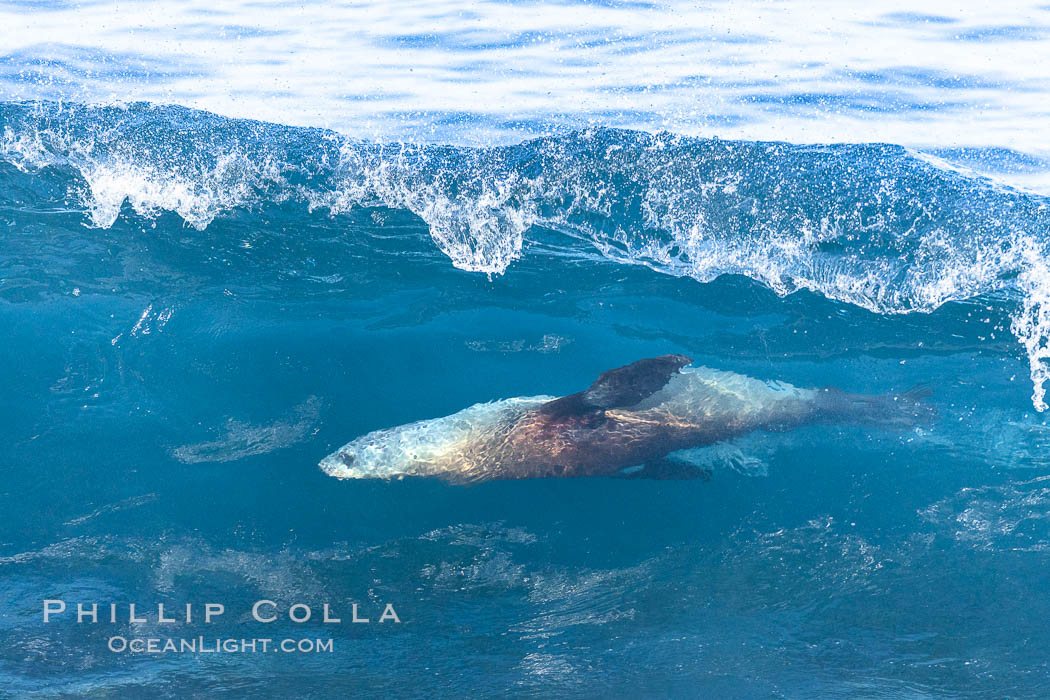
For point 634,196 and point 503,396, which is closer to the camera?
point 634,196

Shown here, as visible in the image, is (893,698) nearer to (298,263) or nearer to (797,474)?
(797,474)

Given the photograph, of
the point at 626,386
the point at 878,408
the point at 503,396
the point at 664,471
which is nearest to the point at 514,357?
the point at 503,396

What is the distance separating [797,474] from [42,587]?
277 inches

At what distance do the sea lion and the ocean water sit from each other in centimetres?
19

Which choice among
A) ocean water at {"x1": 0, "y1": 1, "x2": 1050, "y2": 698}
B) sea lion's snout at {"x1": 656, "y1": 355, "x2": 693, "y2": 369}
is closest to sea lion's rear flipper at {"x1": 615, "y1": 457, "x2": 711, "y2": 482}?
ocean water at {"x1": 0, "y1": 1, "x2": 1050, "y2": 698}

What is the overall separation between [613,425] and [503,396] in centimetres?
155

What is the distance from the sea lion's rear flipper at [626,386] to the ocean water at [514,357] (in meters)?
0.72

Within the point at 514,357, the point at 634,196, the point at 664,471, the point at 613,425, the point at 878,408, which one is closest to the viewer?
the point at 664,471

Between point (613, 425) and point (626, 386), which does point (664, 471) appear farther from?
point (626, 386)

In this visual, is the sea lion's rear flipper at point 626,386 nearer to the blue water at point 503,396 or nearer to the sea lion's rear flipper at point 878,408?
the blue water at point 503,396

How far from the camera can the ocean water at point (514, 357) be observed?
6.85 metres

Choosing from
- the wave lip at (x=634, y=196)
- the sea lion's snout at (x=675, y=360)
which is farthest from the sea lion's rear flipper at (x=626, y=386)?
the wave lip at (x=634, y=196)

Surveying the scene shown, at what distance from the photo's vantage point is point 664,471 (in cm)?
731

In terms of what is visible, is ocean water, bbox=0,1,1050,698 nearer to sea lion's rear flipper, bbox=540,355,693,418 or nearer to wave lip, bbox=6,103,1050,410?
wave lip, bbox=6,103,1050,410
